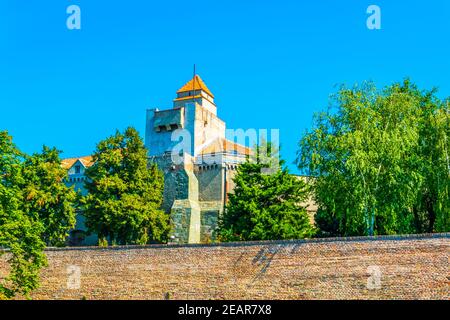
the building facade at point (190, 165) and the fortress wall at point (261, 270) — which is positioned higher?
the building facade at point (190, 165)

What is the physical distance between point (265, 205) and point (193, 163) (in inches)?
468

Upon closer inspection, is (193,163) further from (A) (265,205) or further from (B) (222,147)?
(A) (265,205)

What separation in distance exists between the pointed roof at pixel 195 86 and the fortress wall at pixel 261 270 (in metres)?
28.7

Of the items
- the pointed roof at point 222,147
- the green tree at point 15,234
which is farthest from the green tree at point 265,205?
the pointed roof at point 222,147

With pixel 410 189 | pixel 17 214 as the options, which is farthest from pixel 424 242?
pixel 17 214

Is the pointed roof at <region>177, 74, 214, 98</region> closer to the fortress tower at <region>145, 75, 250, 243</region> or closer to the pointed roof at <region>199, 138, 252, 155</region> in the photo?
the fortress tower at <region>145, 75, 250, 243</region>

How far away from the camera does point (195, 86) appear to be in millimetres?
54031

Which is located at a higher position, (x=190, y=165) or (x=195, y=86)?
(x=195, y=86)

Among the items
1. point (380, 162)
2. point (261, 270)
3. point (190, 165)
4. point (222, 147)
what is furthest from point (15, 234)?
point (222, 147)

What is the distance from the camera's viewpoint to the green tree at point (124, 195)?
34500 millimetres

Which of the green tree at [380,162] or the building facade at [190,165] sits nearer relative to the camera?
the green tree at [380,162]

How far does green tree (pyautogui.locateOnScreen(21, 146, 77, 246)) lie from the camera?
35031mm

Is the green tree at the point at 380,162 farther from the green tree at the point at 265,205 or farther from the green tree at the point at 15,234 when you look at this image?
the green tree at the point at 15,234
